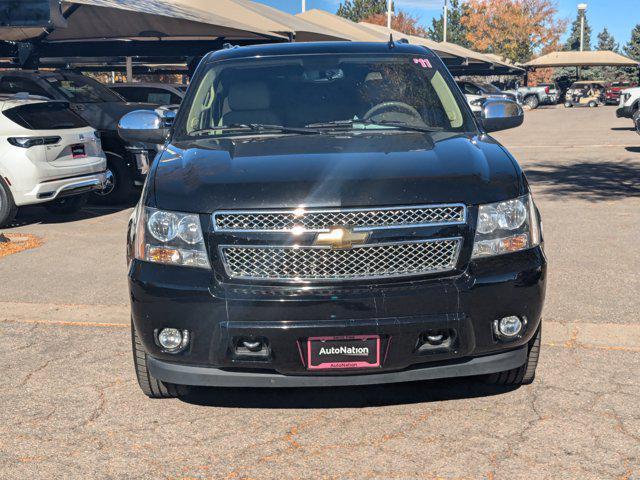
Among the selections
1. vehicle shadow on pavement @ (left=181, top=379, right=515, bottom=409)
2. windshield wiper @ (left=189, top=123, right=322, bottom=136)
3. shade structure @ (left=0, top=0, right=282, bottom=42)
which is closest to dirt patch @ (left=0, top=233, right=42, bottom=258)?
windshield wiper @ (left=189, top=123, right=322, bottom=136)

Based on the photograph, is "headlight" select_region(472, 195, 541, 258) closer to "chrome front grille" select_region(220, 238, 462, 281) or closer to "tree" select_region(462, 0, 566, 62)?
"chrome front grille" select_region(220, 238, 462, 281)

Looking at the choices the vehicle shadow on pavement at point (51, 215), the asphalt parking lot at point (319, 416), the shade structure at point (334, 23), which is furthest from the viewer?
the shade structure at point (334, 23)

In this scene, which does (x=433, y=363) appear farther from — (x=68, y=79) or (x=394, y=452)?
(x=68, y=79)

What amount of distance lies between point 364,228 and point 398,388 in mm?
1147

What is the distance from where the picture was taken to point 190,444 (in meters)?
4.09

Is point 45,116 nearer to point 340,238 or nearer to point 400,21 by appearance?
point 340,238

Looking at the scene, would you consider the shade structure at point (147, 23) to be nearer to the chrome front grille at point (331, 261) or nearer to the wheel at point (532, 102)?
the chrome front grille at point (331, 261)

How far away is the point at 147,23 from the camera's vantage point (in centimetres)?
1794

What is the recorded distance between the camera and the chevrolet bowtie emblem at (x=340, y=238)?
3996 mm

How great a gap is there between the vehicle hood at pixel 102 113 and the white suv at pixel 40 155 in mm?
1627

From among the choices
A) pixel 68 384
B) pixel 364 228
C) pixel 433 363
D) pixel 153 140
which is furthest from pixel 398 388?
pixel 153 140

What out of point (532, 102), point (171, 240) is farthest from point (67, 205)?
point (532, 102)

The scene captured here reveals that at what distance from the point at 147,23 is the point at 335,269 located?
49.0ft

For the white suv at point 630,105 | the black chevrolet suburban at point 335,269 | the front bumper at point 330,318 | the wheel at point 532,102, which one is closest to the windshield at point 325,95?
the black chevrolet suburban at point 335,269
